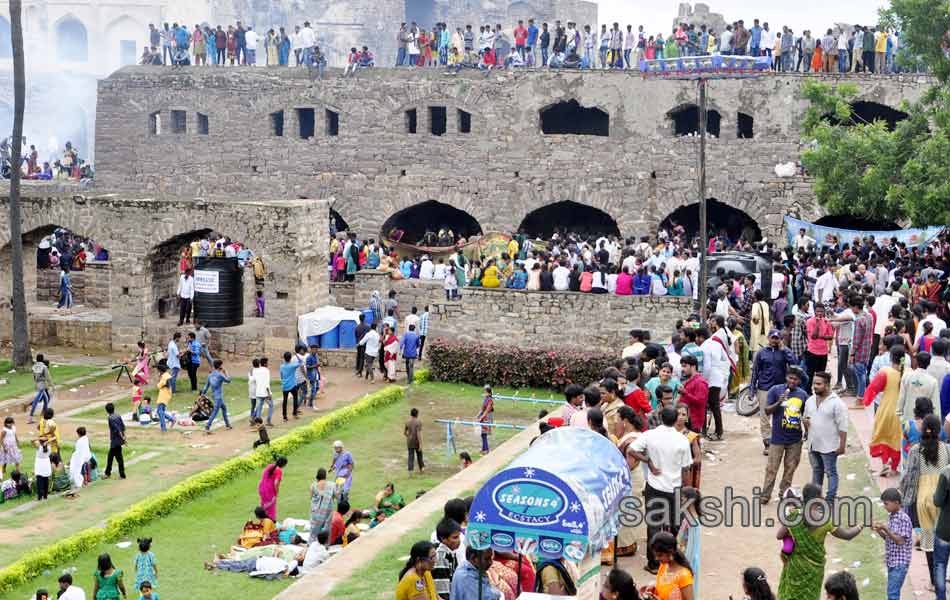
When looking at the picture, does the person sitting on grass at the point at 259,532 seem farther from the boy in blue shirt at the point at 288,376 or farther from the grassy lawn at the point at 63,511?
the boy in blue shirt at the point at 288,376

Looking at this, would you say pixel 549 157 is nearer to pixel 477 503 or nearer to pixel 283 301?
pixel 283 301

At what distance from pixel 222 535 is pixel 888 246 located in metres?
15.5

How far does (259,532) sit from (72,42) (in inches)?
1891

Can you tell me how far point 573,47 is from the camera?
34.5 metres

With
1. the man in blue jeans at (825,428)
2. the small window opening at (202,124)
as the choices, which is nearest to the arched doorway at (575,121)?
the small window opening at (202,124)

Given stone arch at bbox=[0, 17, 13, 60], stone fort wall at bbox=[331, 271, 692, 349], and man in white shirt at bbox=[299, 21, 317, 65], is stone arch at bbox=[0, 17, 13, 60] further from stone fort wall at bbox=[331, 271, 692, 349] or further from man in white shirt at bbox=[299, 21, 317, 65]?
stone fort wall at bbox=[331, 271, 692, 349]

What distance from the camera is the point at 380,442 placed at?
20859mm

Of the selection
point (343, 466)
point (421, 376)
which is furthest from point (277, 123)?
point (343, 466)

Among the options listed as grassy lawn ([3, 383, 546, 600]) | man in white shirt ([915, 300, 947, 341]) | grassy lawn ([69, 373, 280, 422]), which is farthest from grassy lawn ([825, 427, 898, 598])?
grassy lawn ([69, 373, 280, 422])

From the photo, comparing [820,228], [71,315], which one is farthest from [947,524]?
[71,315]

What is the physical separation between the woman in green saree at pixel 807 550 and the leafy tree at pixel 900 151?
13247 mm

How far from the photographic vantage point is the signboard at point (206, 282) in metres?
26.6

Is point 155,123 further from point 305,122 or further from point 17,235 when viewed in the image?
point 17,235

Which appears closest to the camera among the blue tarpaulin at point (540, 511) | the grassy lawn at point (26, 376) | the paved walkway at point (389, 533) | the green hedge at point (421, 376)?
the blue tarpaulin at point (540, 511)
